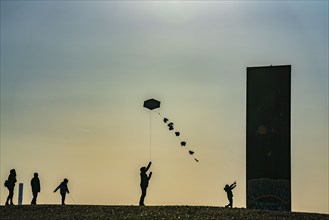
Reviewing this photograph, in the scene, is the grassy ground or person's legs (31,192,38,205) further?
person's legs (31,192,38,205)

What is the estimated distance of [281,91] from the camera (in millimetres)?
46969

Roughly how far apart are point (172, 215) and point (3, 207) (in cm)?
940

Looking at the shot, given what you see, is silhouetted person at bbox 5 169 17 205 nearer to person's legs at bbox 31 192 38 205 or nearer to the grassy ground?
person's legs at bbox 31 192 38 205

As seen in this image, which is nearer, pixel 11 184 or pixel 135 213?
pixel 135 213

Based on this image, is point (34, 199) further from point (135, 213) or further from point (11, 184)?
point (135, 213)

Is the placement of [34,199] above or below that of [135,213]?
above

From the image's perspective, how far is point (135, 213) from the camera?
1549 inches

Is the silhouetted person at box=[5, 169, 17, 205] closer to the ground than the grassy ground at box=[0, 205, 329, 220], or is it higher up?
higher up

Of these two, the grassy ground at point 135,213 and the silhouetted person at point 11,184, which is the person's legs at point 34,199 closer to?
the silhouetted person at point 11,184

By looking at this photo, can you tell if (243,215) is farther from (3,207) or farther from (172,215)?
(3,207)

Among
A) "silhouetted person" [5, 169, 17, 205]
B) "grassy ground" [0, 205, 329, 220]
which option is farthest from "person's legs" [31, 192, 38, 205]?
"grassy ground" [0, 205, 329, 220]

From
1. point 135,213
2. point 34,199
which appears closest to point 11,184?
point 34,199

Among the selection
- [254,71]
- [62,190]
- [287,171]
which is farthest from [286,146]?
[62,190]

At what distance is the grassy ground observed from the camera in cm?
3856
